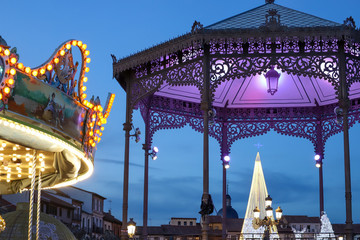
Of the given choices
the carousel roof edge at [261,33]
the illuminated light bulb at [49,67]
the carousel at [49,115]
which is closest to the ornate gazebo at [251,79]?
the carousel roof edge at [261,33]

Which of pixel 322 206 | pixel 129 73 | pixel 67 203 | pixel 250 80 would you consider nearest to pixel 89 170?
pixel 129 73

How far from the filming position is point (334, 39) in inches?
819

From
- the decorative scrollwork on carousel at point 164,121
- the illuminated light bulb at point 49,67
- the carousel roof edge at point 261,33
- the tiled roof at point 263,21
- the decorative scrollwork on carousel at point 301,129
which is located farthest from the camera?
the decorative scrollwork on carousel at point 301,129

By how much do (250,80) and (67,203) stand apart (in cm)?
4461

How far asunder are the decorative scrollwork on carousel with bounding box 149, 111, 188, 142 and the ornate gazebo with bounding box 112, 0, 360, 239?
0.15ft

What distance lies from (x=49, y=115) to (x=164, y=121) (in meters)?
15.1

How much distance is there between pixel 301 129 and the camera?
29828 millimetres

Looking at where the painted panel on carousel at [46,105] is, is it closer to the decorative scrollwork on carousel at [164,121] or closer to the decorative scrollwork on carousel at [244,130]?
the decorative scrollwork on carousel at [164,121]

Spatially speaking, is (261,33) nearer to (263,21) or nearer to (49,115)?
(263,21)

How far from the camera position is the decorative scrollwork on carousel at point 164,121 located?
90.4ft

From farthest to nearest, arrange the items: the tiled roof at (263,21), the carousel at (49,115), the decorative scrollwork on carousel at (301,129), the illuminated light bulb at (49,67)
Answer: the decorative scrollwork on carousel at (301,129) → the tiled roof at (263,21) → the illuminated light bulb at (49,67) → the carousel at (49,115)

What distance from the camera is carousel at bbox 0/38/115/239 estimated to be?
11966 mm

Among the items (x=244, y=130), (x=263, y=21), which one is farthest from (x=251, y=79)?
(x=263, y=21)

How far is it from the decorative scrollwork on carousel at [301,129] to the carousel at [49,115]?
14.0m
